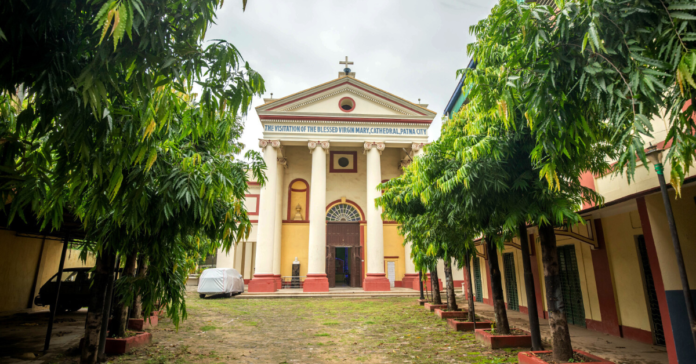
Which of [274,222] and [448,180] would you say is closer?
[448,180]

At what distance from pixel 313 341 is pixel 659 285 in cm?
641

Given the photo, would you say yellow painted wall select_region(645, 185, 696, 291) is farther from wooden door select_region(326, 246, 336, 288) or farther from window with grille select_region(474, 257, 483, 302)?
wooden door select_region(326, 246, 336, 288)

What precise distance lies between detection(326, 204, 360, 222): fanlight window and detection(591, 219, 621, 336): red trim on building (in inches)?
734

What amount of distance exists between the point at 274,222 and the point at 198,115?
1998cm

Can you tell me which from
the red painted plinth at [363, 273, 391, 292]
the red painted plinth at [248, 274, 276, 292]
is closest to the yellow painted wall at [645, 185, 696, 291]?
the red painted plinth at [363, 273, 391, 292]

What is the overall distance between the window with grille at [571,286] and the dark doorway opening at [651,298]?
219 centimetres

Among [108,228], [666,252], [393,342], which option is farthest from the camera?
[393,342]

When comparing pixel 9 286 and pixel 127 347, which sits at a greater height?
pixel 9 286

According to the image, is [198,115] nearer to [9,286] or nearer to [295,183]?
[9,286]

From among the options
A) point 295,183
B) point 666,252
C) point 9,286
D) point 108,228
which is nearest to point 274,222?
point 295,183

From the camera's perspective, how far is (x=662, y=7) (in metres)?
2.35

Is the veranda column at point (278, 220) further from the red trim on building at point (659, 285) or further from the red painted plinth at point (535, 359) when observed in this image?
the red trim on building at point (659, 285)

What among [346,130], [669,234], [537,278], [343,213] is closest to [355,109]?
[346,130]

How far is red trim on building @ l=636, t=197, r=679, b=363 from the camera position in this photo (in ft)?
17.0
